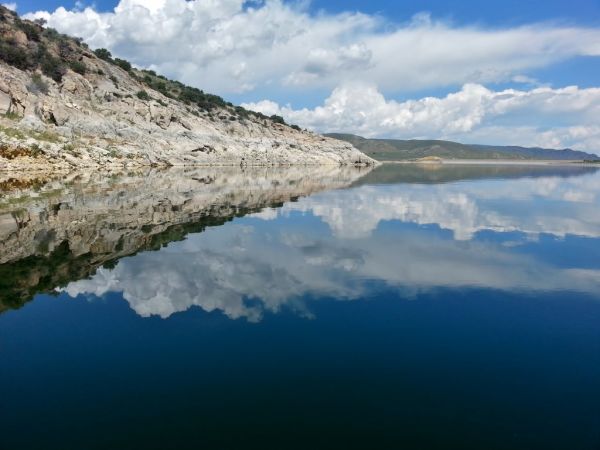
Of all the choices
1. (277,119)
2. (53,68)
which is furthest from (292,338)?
(277,119)

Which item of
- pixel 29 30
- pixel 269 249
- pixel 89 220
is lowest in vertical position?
pixel 269 249

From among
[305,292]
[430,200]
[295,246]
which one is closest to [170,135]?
[430,200]

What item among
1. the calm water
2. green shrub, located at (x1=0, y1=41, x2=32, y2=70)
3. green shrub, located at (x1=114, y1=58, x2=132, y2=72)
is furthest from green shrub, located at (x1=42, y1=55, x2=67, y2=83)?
the calm water

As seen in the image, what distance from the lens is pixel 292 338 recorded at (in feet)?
28.7

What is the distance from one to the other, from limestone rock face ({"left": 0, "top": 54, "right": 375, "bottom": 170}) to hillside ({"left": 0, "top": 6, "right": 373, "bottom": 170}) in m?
0.13

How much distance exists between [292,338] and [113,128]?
58.7 metres

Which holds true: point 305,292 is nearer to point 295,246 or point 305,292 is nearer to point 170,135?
point 295,246

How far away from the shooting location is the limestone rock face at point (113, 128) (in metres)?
48.2

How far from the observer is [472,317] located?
1030 cm

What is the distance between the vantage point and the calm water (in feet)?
20.0

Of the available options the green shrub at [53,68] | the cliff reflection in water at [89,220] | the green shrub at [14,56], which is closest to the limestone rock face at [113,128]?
the green shrub at [53,68]

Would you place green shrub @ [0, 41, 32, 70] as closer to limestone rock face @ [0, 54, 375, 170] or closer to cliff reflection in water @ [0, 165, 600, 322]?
limestone rock face @ [0, 54, 375, 170]

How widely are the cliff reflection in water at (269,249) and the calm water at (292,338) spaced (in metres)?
0.10

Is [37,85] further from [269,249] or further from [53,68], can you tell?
[269,249]
